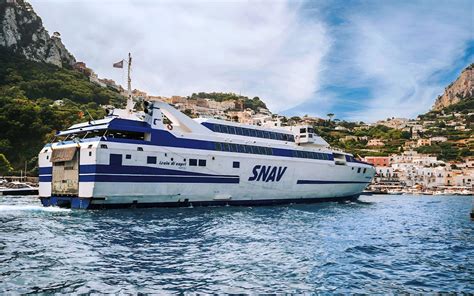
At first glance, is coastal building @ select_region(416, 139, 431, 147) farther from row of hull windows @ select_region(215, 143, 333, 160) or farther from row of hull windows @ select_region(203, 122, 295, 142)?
row of hull windows @ select_region(203, 122, 295, 142)

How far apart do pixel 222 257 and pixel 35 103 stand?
7516 cm

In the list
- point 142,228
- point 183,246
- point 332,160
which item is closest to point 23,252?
point 183,246

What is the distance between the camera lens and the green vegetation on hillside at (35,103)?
201 ft

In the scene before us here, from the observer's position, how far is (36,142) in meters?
62.3

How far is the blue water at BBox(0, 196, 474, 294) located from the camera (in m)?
8.49

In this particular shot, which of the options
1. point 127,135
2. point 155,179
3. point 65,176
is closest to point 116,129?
point 127,135

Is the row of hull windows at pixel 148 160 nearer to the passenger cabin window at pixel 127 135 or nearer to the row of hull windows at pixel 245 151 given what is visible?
the row of hull windows at pixel 245 151

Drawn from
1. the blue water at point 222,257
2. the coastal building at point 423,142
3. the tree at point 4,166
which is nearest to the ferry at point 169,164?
the blue water at point 222,257

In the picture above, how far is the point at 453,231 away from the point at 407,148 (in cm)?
14787

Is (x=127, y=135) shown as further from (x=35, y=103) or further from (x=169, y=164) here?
Answer: (x=35, y=103)

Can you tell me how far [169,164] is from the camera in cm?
2544

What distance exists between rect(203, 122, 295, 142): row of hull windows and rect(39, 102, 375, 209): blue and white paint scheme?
85 millimetres

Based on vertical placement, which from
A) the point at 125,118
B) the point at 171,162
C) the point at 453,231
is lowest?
the point at 453,231

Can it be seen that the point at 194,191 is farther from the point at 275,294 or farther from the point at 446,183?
the point at 446,183
